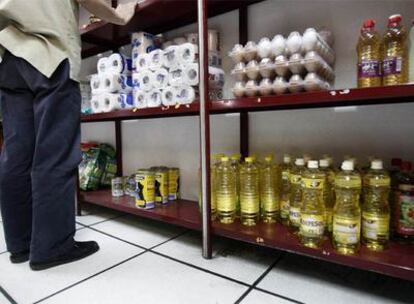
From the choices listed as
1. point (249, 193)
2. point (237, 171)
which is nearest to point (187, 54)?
point (237, 171)

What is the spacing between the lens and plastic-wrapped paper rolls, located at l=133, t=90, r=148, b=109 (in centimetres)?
135

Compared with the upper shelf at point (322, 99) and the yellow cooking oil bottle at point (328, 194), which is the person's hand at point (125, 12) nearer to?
the upper shelf at point (322, 99)

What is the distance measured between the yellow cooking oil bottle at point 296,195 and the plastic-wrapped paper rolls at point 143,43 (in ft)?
3.22

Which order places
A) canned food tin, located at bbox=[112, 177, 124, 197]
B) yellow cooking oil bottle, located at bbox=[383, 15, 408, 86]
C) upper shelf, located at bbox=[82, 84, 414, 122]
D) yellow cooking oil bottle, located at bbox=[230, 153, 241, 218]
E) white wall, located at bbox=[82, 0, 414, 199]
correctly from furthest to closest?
canned food tin, located at bbox=[112, 177, 124, 197] → yellow cooking oil bottle, located at bbox=[230, 153, 241, 218] → white wall, located at bbox=[82, 0, 414, 199] → yellow cooking oil bottle, located at bbox=[383, 15, 408, 86] → upper shelf, located at bbox=[82, 84, 414, 122]

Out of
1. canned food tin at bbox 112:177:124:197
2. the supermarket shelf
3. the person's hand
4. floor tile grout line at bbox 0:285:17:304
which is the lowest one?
floor tile grout line at bbox 0:285:17:304

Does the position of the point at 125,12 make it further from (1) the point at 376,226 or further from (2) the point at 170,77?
(1) the point at 376,226

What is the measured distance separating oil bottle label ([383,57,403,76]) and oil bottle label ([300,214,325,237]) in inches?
19.6

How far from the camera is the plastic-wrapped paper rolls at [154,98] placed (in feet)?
4.22

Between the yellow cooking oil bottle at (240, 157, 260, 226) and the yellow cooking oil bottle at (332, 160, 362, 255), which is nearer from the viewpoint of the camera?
the yellow cooking oil bottle at (332, 160, 362, 255)

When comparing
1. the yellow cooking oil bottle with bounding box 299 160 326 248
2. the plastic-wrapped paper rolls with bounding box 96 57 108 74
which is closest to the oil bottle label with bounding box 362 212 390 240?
the yellow cooking oil bottle with bounding box 299 160 326 248

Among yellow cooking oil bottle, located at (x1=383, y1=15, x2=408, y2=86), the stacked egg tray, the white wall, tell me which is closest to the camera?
yellow cooking oil bottle, located at (x1=383, y1=15, x2=408, y2=86)

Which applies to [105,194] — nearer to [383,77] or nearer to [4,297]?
[4,297]

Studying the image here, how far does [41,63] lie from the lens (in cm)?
94

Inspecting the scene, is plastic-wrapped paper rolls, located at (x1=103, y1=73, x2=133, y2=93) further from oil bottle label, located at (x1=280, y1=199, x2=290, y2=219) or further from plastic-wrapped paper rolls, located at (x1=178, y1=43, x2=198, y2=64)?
oil bottle label, located at (x1=280, y1=199, x2=290, y2=219)
